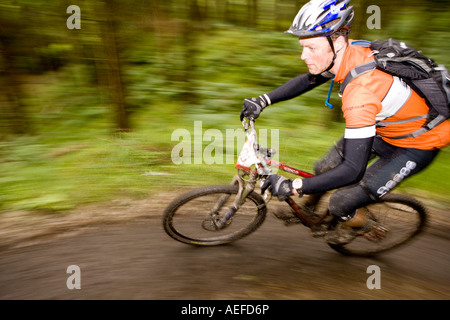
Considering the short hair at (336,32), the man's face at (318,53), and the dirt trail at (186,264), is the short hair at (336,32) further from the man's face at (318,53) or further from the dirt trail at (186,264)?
the dirt trail at (186,264)

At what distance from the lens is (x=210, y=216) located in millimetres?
3463

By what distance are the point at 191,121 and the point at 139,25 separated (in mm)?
2983

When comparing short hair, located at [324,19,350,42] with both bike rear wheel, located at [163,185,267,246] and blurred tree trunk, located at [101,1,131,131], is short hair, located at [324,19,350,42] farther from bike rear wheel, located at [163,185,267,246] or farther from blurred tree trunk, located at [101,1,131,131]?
blurred tree trunk, located at [101,1,131,131]

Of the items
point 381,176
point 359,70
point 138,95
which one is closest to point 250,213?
point 381,176

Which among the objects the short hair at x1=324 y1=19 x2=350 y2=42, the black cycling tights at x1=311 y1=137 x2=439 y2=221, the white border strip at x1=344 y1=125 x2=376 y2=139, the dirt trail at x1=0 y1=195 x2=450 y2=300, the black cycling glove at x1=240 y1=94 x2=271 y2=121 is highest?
the short hair at x1=324 y1=19 x2=350 y2=42

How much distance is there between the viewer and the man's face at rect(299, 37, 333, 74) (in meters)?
2.47

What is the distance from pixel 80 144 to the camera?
5.66m

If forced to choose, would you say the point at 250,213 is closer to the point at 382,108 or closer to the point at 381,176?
the point at 381,176

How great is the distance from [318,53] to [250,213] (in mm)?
1850

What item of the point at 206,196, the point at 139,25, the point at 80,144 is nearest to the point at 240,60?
the point at 139,25

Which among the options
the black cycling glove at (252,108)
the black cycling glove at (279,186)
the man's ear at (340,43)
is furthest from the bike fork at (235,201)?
the man's ear at (340,43)

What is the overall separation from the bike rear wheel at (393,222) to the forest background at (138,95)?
1188 mm

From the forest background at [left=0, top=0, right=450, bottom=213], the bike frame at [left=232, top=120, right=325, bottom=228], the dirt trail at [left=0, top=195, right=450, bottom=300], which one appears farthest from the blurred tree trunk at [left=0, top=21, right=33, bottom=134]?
the bike frame at [left=232, top=120, right=325, bottom=228]

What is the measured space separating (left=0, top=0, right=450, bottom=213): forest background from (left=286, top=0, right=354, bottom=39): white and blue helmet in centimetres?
277
